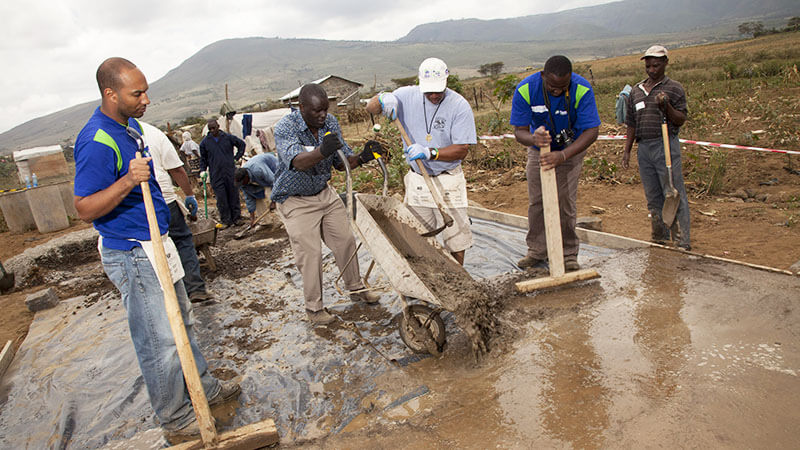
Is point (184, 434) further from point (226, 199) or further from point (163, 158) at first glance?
point (226, 199)

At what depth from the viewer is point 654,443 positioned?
79.9 inches

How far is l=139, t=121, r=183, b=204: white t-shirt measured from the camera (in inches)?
162

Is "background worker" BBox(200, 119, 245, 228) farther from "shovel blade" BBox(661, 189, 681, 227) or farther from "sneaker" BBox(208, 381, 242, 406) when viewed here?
"shovel blade" BBox(661, 189, 681, 227)

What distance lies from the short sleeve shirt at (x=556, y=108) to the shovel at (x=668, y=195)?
0.85 metres

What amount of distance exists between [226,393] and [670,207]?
4.12 metres

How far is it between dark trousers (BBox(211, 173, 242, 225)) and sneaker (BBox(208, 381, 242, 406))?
5.79m

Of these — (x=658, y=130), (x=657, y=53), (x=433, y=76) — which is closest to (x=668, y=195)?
(x=658, y=130)

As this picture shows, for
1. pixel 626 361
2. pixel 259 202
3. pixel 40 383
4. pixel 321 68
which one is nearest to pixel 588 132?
pixel 626 361

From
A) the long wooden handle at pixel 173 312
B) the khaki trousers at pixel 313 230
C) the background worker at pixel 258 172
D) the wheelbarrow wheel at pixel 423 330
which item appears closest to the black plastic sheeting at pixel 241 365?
the wheelbarrow wheel at pixel 423 330

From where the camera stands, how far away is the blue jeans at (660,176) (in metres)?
4.28

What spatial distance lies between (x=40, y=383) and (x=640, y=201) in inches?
284

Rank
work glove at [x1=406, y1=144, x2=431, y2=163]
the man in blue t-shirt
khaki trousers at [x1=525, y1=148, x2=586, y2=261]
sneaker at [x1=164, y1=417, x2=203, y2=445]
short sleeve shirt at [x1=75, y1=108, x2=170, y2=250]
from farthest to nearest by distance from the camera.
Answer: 1. khaki trousers at [x1=525, y1=148, x2=586, y2=261]
2. the man in blue t-shirt
3. work glove at [x1=406, y1=144, x2=431, y2=163]
4. sneaker at [x1=164, y1=417, x2=203, y2=445]
5. short sleeve shirt at [x1=75, y1=108, x2=170, y2=250]

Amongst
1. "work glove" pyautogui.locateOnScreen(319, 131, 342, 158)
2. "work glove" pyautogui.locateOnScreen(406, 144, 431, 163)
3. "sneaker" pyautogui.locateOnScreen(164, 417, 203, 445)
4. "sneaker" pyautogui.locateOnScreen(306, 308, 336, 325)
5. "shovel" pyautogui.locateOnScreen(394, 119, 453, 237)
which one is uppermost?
"work glove" pyautogui.locateOnScreen(319, 131, 342, 158)

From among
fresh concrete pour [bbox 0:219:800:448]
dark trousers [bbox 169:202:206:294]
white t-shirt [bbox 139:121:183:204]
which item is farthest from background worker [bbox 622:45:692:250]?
dark trousers [bbox 169:202:206:294]
